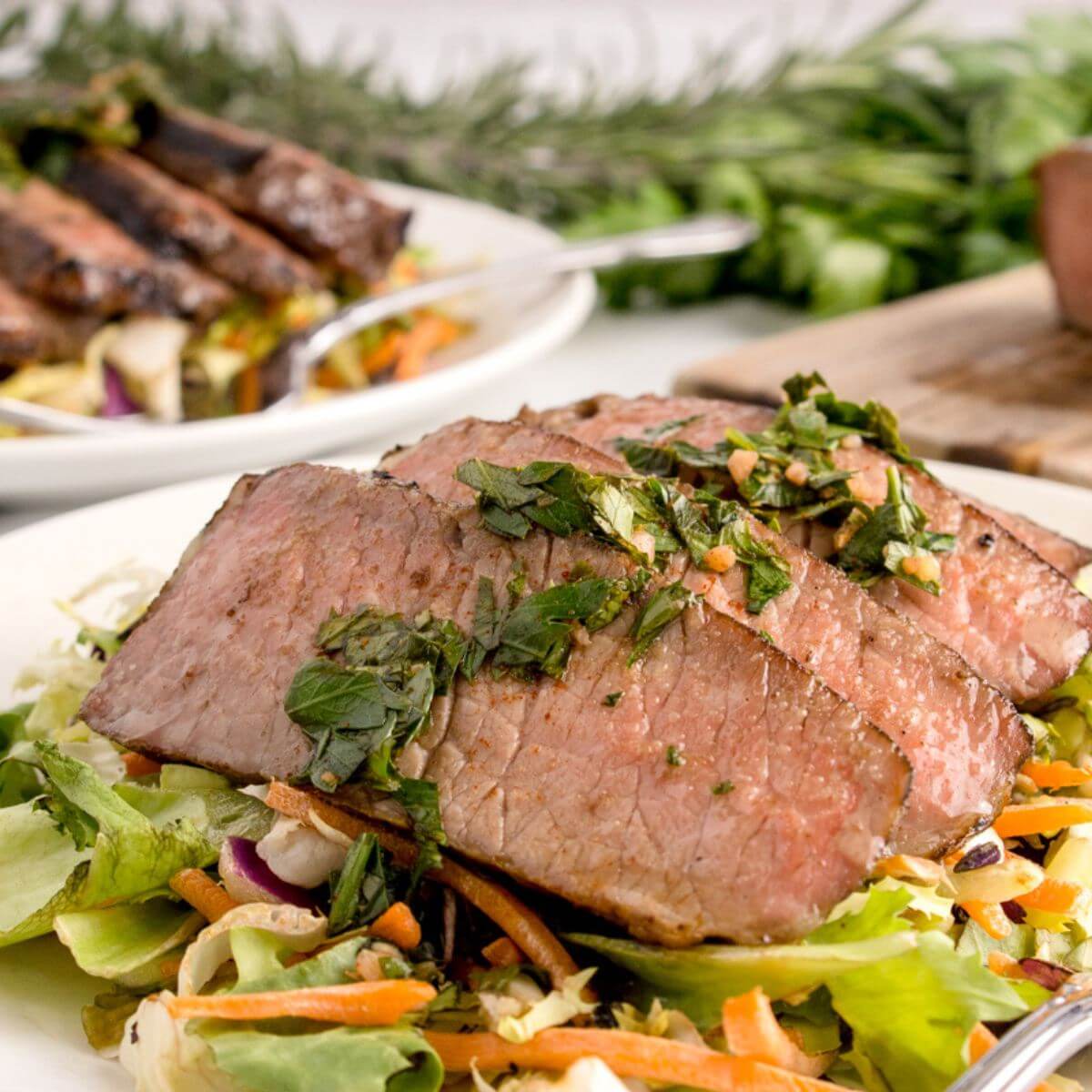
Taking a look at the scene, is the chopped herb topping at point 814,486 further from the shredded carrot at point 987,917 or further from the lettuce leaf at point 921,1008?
the lettuce leaf at point 921,1008

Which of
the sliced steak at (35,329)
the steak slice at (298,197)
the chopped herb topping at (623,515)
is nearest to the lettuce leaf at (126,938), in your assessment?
the chopped herb topping at (623,515)

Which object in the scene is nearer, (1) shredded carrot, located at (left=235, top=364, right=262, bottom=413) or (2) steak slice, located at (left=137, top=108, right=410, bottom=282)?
(1) shredded carrot, located at (left=235, top=364, right=262, bottom=413)

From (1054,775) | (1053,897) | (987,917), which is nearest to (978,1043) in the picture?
(987,917)

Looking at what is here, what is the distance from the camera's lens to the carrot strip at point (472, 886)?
3.05m

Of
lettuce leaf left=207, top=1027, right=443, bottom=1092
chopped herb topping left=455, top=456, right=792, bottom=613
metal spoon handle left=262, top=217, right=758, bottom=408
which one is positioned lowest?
metal spoon handle left=262, top=217, right=758, bottom=408

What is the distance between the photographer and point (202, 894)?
3.30 metres

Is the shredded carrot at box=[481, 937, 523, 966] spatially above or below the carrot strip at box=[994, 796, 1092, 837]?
above

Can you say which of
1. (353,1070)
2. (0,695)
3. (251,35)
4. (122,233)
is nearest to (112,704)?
(0,695)

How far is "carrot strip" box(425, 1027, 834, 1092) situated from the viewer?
2764 mm

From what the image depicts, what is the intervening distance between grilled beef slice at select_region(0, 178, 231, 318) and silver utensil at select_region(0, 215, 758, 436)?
0.47 m

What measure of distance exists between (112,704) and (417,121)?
7.07 metres

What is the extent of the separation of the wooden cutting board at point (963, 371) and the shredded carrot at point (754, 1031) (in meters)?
3.60

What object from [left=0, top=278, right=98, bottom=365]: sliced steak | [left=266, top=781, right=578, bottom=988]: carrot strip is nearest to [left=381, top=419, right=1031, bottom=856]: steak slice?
[left=266, top=781, right=578, bottom=988]: carrot strip

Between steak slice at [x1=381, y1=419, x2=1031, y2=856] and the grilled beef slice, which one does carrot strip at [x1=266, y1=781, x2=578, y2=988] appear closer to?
steak slice at [x1=381, y1=419, x2=1031, y2=856]
